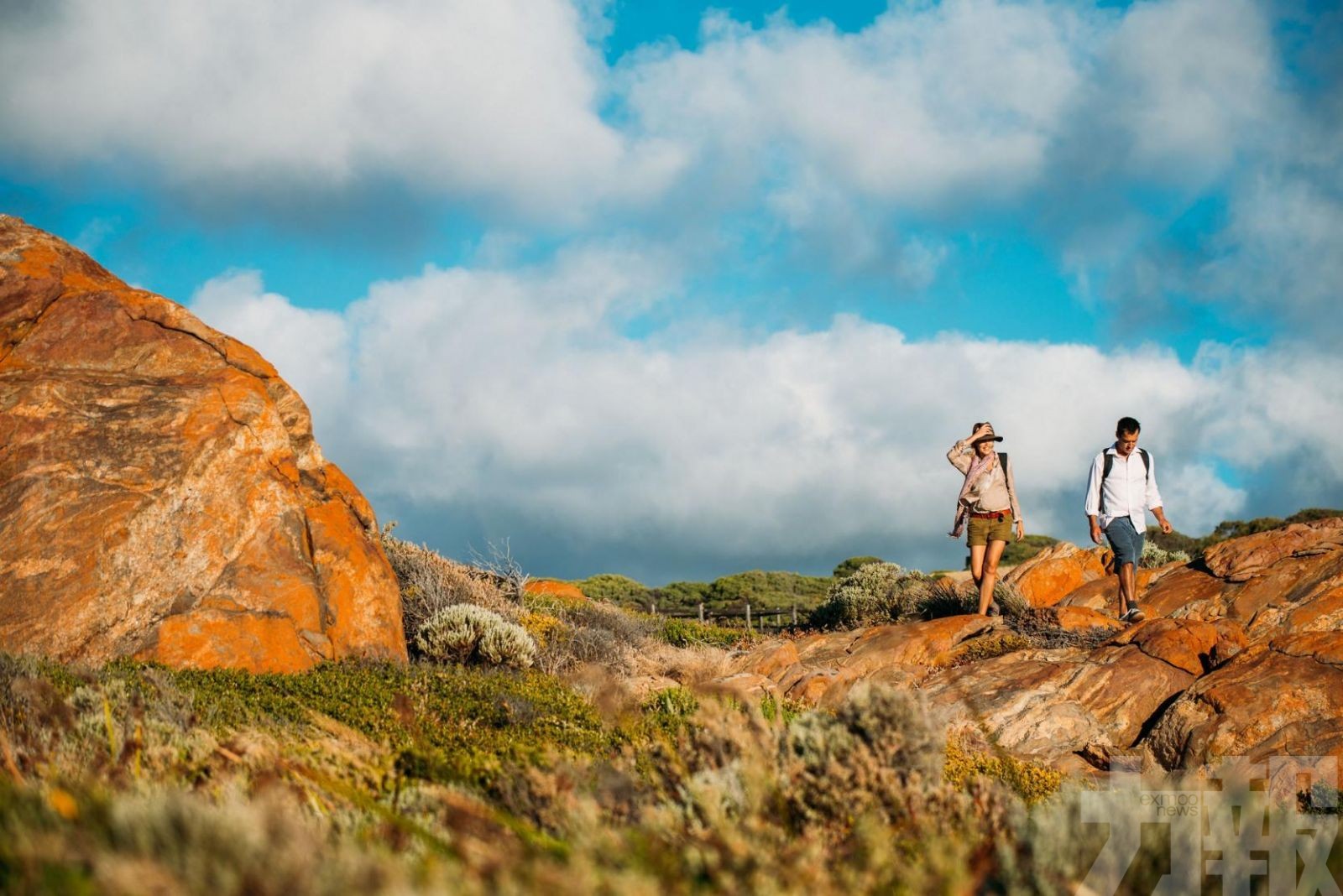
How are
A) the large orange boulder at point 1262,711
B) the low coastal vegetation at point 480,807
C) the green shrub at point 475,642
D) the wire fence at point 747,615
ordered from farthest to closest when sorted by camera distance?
the wire fence at point 747,615 → the green shrub at point 475,642 → the large orange boulder at point 1262,711 → the low coastal vegetation at point 480,807

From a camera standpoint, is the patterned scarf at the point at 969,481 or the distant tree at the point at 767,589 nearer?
the patterned scarf at the point at 969,481

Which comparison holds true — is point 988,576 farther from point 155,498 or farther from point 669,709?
point 155,498

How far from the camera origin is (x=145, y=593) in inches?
368

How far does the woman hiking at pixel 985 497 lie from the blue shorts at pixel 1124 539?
1.19m

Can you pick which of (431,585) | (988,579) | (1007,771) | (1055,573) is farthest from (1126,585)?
(431,585)

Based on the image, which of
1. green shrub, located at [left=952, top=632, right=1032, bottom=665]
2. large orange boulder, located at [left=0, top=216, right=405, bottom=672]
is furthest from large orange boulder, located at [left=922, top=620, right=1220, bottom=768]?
large orange boulder, located at [left=0, top=216, right=405, bottom=672]

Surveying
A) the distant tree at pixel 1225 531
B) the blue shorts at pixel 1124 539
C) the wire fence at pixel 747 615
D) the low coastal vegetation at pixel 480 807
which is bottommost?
the low coastal vegetation at pixel 480 807

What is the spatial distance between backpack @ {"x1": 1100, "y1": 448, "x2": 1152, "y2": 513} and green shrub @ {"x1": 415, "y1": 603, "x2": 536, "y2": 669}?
8080 mm

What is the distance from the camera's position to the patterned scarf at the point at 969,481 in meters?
13.3

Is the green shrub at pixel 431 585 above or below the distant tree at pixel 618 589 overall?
below

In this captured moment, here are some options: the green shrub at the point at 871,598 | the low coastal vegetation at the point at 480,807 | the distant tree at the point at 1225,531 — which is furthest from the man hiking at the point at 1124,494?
the distant tree at the point at 1225,531

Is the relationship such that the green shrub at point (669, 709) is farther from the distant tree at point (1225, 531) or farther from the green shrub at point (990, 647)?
the distant tree at point (1225, 531)

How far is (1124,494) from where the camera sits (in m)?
12.8

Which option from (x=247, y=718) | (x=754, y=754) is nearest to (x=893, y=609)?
(x=247, y=718)
